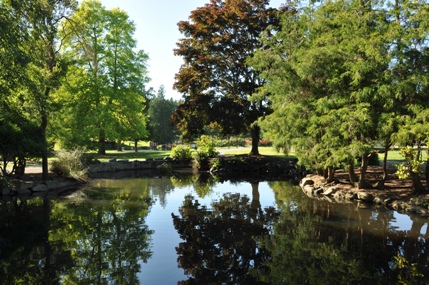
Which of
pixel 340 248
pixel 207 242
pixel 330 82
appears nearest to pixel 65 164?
pixel 207 242

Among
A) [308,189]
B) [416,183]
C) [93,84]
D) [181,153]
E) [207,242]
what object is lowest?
[207,242]

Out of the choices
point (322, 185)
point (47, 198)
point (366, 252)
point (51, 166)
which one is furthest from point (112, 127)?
point (366, 252)

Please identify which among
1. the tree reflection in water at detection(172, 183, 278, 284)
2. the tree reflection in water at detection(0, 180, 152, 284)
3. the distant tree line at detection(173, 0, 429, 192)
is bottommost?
the tree reflection in water at detection(172, 183, 278, 284)

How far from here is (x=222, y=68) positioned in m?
28.8

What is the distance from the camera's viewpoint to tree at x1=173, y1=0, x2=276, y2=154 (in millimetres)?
27877

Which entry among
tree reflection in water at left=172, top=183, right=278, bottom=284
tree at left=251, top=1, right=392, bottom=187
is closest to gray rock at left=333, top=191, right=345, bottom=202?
tree at left=251, top=1, right=392, bottom=187

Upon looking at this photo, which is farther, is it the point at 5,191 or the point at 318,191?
the point at 318,191

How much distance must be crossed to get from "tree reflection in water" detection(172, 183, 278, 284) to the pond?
0.08 feet

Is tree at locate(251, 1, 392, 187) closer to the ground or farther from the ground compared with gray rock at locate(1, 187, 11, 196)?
farther from the ground

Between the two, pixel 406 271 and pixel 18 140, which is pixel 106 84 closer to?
pixel 18 140

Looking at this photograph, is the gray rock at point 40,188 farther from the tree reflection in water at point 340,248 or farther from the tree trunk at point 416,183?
the tree trunk at point 416,183

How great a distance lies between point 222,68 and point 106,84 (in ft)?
35.0

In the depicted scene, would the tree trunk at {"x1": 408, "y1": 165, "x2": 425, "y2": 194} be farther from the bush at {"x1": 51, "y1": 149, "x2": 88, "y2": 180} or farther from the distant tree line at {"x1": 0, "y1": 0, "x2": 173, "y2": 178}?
the bush at {"x1": 51, "y1": 149, "x2": 88, "y2": 180}

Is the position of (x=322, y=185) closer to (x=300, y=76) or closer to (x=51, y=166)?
(x=300, y=76)
